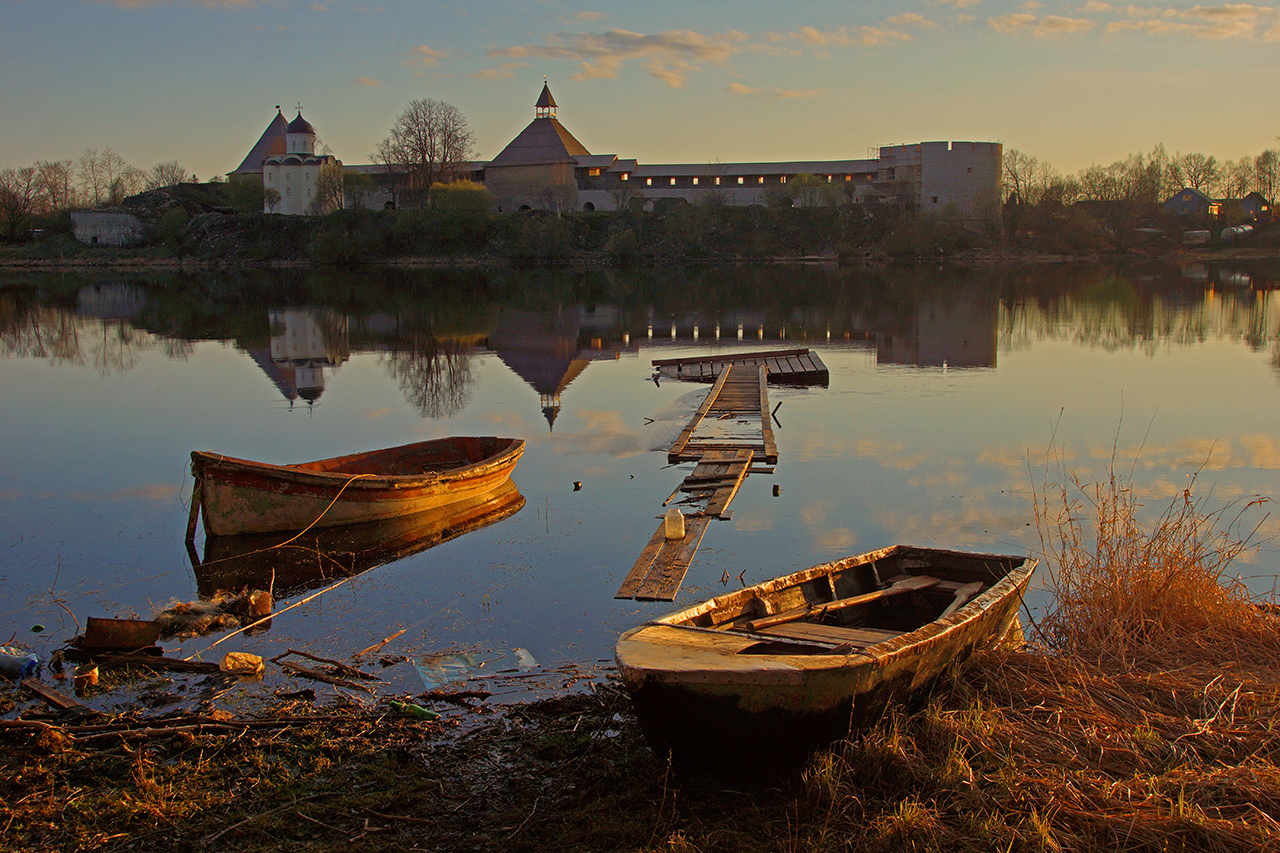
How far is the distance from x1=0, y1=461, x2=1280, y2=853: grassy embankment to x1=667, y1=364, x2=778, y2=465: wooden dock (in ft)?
24.2

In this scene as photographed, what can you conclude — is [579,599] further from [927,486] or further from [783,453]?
[783,453]

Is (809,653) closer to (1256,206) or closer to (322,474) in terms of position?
(322,474)

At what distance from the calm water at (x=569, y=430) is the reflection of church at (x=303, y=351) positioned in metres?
0.14

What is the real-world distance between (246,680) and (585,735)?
2358mm

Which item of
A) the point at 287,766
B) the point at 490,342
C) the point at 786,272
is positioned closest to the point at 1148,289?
the point at 786,272

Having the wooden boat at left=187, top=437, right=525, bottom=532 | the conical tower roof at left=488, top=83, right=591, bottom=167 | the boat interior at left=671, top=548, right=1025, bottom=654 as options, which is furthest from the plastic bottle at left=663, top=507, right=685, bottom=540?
the conical tower roof at left=488, top=83, right=591, bottom=167

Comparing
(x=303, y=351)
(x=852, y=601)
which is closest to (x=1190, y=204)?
(x=303, y=351)

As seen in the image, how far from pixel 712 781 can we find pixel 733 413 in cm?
1205

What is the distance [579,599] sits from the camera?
324 inches

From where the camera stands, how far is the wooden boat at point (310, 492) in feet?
31.7

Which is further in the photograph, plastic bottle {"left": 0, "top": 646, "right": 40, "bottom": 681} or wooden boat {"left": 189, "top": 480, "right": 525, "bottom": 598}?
Answer: wooden boat {"left": 189, "top": 480, "right": 525, "bottom": 598}

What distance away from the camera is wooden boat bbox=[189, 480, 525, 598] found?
9000mm

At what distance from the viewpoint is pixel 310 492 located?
392 inches

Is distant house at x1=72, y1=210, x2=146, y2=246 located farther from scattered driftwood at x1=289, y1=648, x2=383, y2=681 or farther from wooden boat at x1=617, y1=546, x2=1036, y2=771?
wooden boat at x1=617, y1=546, x2=1036, y2=771
